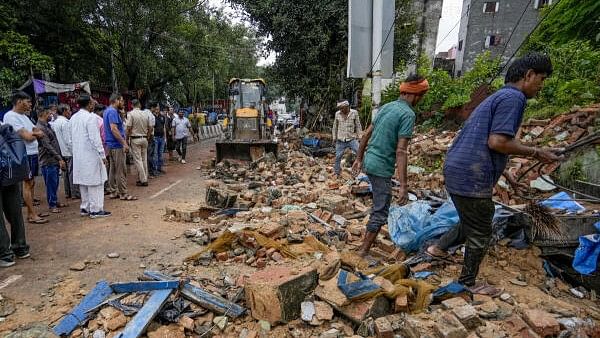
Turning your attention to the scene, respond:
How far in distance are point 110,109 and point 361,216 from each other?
4.66 metres

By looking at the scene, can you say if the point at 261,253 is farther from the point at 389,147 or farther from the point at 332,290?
the point at 389,147

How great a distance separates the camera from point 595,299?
2.96 m

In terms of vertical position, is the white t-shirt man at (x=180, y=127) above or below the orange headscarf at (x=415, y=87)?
below

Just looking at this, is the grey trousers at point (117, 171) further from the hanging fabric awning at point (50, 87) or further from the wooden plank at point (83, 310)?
the hanging fabric awning at point (50, 87)

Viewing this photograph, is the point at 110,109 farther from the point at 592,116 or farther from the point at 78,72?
the point at 78,72

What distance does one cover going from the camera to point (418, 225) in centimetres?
363

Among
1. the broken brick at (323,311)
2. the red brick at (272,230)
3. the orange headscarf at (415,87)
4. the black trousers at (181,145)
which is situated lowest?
the broken brick at (323,311)

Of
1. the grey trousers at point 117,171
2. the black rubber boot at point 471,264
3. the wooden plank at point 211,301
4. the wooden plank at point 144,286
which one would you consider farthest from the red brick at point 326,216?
the grey trousers at point 117,171

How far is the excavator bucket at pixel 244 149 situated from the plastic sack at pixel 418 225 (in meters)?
6.07

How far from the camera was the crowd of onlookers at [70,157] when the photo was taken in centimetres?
375

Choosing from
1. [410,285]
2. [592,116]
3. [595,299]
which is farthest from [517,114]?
[592,116]

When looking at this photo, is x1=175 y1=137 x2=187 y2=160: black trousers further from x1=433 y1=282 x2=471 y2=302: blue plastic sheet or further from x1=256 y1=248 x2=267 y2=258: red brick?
x1=433 y1=282 x2=471 y2=302: blue plastic sheet

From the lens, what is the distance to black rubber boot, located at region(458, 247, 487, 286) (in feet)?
8.87

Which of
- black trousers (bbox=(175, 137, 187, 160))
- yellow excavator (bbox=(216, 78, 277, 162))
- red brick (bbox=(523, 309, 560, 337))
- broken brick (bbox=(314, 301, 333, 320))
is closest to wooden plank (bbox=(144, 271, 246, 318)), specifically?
broken brick (bbox=(314, 301, 333, 320))
